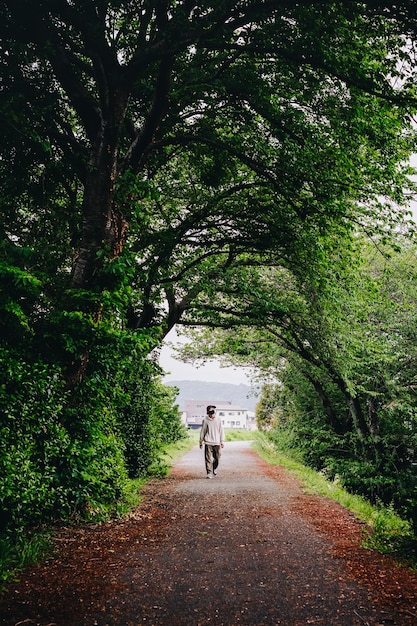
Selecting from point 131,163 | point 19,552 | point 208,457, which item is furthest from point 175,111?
point 208,457

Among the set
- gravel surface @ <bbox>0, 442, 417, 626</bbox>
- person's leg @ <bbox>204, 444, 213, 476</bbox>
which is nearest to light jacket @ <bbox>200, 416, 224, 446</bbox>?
person's leg @ <bbox>204, 444, 213, 476</bbox>

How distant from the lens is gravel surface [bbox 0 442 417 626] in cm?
364

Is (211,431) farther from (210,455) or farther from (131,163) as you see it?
(131,163)

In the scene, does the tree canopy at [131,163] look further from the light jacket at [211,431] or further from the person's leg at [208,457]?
the person's leg at [208,457]

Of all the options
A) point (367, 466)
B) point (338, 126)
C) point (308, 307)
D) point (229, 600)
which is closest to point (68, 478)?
point (229, 600)

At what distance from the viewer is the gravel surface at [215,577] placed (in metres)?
3.64

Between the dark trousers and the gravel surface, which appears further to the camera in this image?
the dark trousers

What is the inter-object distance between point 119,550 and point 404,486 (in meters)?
12.3

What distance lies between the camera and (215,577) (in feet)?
15.0

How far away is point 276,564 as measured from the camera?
16.4 feet

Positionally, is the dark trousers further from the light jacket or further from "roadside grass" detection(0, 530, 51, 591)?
"roadside grass" detection(0, 530, 51, 591)

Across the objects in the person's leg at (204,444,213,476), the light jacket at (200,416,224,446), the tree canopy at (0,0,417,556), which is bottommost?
the person's leg at (204,444,213,476)

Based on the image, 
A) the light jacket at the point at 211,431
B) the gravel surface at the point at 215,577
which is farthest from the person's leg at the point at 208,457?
the gravel surface at the point at 215,577

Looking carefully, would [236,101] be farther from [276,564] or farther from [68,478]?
[276,564]
